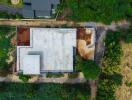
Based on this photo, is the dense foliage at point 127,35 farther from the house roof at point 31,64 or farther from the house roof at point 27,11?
the house roof at point 27,11

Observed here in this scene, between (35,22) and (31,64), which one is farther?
(35,22)

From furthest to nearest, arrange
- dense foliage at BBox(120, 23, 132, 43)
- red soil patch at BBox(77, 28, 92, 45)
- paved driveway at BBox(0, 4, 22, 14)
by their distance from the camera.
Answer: paved driveway at BBox(0, 4, 22, 14) < red soil patch at BBox(77, 28, 92, 45) < dense foliage at BBox(120, 23, 132, 43)

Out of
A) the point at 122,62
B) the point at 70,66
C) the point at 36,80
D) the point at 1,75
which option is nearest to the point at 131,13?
the point at 122,62

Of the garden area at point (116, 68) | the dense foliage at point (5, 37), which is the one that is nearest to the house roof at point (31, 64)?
the dense foliage at point (5, 37)

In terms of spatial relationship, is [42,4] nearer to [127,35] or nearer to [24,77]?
[24,77]

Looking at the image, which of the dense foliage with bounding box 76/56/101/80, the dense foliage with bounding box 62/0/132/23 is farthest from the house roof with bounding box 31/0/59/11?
the dense foliage with bounding box 76/56/101/80

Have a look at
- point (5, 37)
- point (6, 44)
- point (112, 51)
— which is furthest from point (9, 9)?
point (112, 51)

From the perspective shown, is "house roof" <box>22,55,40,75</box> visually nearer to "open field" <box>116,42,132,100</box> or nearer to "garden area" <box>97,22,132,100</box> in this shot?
"garden area" <box>97,22,132,100</box>
